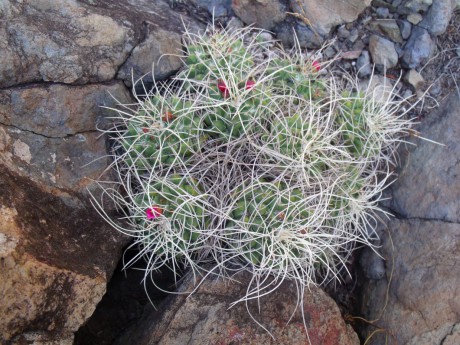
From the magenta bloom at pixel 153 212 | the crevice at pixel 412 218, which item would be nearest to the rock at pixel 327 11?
the crevice at pixel 412 218

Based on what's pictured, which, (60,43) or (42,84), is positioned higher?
(60,43)

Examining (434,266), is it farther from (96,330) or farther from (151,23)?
(151,23)

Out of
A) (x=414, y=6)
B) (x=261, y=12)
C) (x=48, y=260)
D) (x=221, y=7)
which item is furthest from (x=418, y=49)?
(x=48, y=260)

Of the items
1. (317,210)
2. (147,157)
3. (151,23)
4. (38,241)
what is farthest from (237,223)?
(151,23)

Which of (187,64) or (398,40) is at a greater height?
(398,40)

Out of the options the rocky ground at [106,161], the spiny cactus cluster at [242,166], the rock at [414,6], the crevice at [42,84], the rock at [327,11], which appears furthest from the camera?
the rock at [414,6]

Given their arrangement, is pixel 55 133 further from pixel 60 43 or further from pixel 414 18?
pixel 414 18

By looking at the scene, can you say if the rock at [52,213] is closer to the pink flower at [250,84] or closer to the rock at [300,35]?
the pink flower at [250,84]
